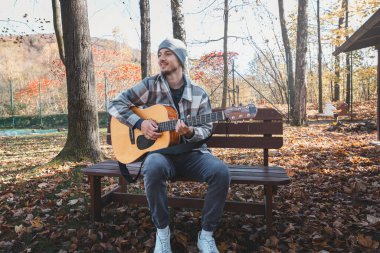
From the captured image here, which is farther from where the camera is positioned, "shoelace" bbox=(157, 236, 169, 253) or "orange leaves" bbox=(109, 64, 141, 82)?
"orange leaves" bbox=(109, 64, 141, 82)

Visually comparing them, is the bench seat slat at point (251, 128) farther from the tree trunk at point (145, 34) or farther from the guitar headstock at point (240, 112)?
the tree trunk at point (145, 34)

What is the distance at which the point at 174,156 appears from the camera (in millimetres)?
2924

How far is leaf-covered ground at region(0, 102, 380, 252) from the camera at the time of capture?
2.89 m

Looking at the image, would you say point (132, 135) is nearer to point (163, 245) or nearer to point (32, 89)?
point (163, 245)

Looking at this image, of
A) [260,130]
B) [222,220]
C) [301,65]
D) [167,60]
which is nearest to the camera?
[167,60]

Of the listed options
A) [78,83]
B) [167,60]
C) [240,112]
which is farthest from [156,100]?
[78,83]

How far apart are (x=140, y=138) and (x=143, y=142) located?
0.18 ft

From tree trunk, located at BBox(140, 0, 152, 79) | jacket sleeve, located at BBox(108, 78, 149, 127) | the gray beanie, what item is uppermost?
tree trunk, located at BBox(140, 0, 152, 79)

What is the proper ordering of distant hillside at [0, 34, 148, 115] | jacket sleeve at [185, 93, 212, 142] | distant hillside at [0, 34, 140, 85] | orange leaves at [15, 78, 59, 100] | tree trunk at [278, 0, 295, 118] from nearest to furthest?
jacket sleeve at [185, 93, 212, 142], tree trunk at [278, 0, 295, 118], distant hillside at [0, 34, 148, 115], orange leaves at [15, 78, 59, 100], distant hillside at [0, 34, 140, 85]

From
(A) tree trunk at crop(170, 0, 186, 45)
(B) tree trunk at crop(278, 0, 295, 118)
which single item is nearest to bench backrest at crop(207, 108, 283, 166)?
(A) tree trunk at crop(170, 0, 186, 45)

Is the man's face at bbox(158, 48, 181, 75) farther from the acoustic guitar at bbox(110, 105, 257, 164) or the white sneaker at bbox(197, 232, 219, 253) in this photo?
the white sneaker at bbox(197, 232, 219, 253)

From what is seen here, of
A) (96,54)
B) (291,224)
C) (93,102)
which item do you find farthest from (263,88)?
(291,224)

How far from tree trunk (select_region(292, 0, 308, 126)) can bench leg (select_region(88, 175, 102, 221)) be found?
33.8 feet

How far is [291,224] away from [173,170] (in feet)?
4.27
